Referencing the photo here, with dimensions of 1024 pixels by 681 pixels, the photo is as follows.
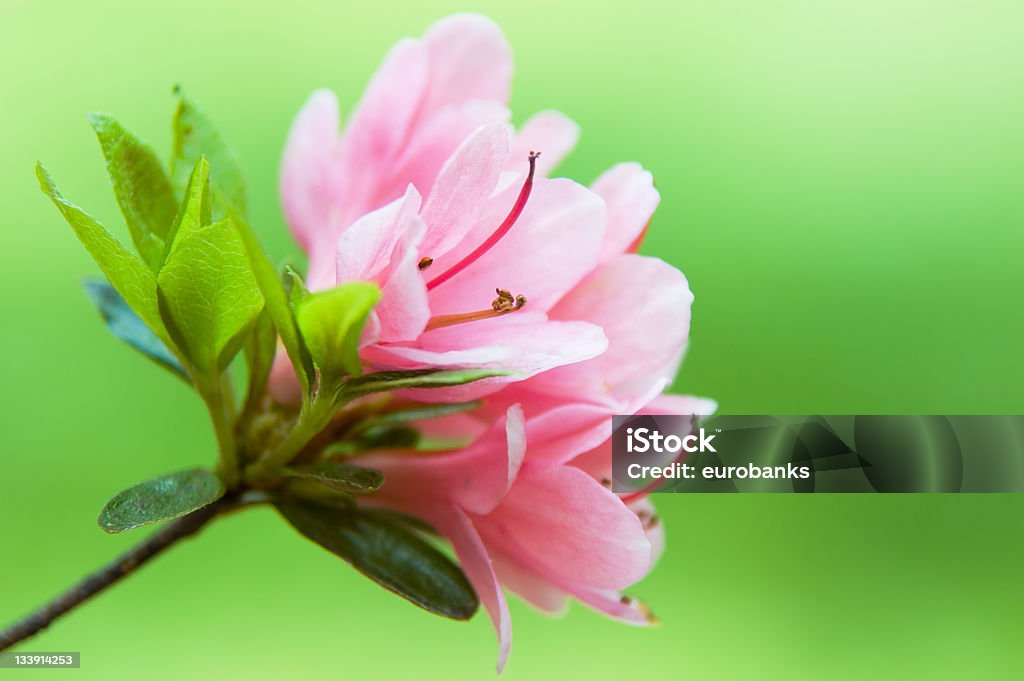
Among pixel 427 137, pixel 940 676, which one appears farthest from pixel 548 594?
pixel 940 676

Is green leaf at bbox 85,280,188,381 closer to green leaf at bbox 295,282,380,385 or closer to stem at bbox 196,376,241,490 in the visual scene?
stem at bbox 196,376,241,490

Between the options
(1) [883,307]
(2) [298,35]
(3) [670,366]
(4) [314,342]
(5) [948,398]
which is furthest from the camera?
(2) [298,35]

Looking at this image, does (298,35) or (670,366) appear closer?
(670,366)

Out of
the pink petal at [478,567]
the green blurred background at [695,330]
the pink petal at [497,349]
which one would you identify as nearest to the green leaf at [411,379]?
the pink petal at [497,349]

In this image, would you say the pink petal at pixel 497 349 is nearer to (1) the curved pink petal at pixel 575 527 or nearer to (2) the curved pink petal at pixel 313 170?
(1) the curved pink petal at pixel 575 527

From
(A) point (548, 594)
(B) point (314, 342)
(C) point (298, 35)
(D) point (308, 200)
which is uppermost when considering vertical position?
(C) point (298, 35)

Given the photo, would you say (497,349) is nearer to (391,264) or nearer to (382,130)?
(391,264)

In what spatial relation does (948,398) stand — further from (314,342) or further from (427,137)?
(314,342)
